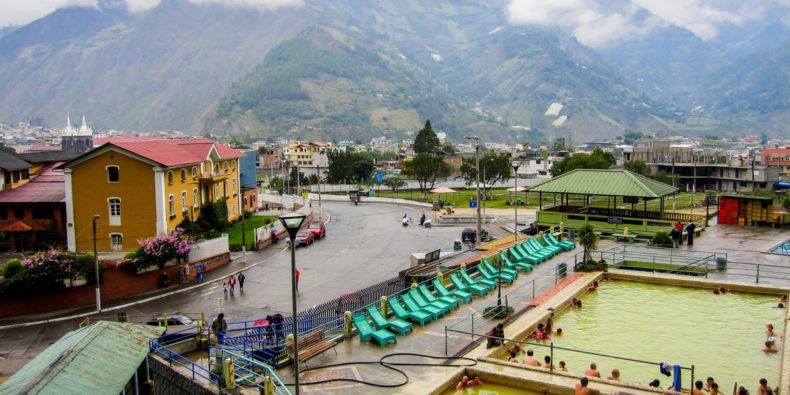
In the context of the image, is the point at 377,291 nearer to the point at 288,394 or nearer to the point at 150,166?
the point at 288,394

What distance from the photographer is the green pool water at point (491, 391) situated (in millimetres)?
16062

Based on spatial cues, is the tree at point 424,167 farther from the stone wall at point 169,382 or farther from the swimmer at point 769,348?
the stone wall at point 169,382

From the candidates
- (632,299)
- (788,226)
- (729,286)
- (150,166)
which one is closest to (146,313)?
(150,166)

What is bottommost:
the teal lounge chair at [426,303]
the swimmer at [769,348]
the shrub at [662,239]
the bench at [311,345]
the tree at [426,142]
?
the swimmer at [769,348]

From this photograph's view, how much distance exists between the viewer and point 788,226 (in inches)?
1614

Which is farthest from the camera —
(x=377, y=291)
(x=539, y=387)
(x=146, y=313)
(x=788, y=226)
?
(x=788, y=226)

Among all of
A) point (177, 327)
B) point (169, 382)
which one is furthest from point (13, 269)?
point (169, 382)

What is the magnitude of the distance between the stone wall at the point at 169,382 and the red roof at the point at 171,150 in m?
24.1

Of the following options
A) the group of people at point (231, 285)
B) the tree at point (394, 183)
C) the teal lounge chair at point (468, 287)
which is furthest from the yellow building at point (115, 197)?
the tree at point (394, 183)

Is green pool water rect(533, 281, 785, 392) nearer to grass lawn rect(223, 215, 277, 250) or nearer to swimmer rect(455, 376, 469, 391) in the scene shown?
swimmer rect(455, 376, 469, 391)

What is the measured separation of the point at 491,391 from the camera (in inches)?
637

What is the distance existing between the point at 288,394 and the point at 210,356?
17.5ft

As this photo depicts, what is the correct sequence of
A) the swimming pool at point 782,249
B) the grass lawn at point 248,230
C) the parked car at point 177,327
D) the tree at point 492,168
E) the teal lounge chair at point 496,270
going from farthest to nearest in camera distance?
the tree at point 492,168
the grass lawn at point 248,230
the swimming pool at point 782,249
the teal lounge chair at point 496,270
the parked car at point 177,327

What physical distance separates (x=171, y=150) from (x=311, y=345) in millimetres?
33395
